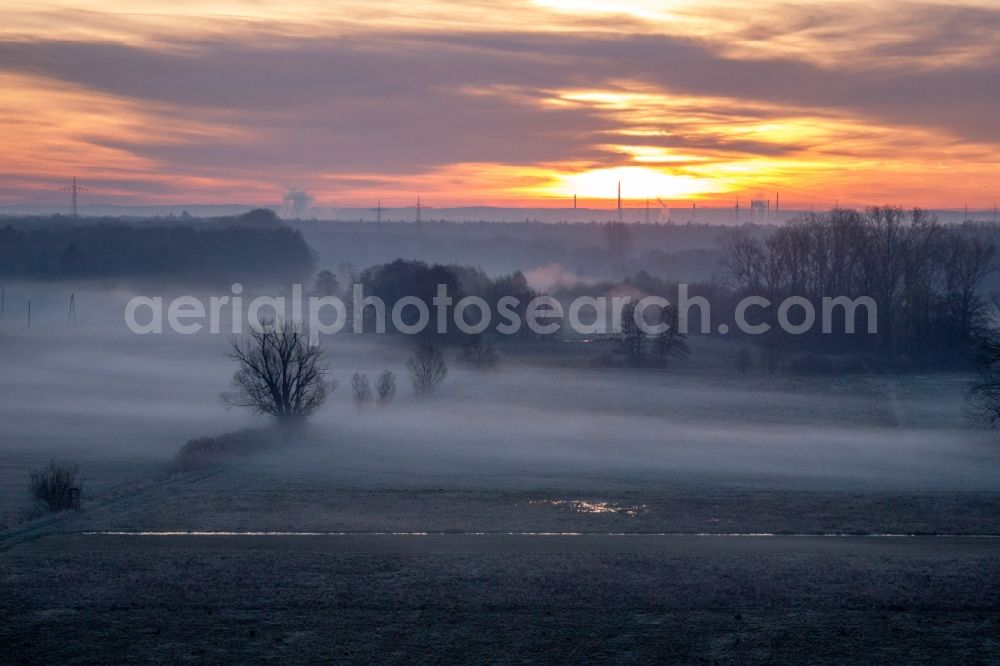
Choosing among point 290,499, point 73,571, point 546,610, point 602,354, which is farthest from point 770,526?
point 602,354

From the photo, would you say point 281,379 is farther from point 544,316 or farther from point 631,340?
point 544,316

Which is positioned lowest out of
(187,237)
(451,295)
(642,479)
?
(642,479)

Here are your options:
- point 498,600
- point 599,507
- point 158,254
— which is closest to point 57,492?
point 599,507

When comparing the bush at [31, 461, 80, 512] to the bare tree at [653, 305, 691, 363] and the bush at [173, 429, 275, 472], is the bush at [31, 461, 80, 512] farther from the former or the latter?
the bare tree at [653, 305, 691, 363]

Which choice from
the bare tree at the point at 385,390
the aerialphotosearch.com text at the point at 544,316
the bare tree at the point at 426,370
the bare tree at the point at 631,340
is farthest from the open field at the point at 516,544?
the aerialphotosearch.com text at the point at 544,316

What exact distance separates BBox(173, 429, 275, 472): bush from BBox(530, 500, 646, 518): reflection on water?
48.1ft

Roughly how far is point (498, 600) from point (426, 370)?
4424cm

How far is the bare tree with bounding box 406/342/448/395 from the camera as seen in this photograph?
2430 inches

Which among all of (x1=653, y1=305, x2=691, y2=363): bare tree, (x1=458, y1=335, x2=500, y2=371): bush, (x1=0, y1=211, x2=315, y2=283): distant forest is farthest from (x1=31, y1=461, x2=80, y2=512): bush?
(x1=0, y1=211, x2=315, y2=283): distant forest

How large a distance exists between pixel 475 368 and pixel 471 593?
54169mm

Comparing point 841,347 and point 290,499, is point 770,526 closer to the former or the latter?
point 290,499

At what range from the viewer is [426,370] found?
202ft

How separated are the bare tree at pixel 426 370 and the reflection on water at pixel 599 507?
109 feet

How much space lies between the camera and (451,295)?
85750mm
